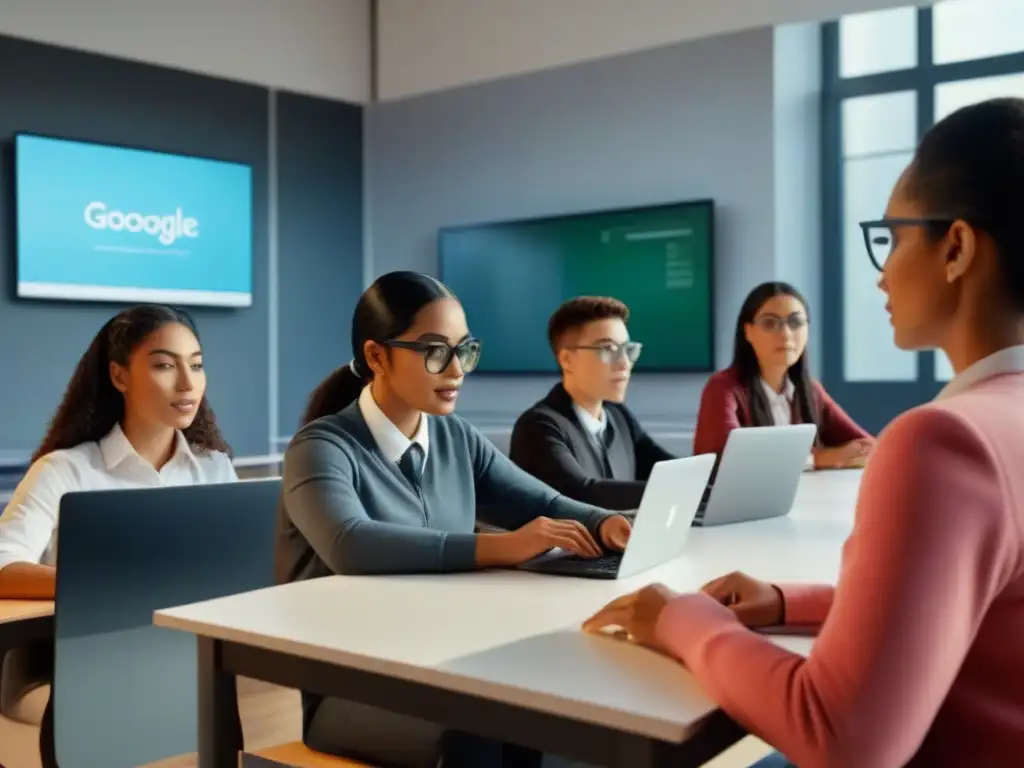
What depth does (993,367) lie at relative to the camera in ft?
3.37

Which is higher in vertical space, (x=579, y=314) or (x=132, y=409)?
(x=579, y=314)

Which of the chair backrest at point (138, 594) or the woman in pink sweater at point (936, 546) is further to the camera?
the chair backrest at point (138, 594)

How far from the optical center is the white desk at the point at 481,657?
3.44ft

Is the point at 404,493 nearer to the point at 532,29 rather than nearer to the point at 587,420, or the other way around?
the point at 587,420

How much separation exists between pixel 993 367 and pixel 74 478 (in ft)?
6.00

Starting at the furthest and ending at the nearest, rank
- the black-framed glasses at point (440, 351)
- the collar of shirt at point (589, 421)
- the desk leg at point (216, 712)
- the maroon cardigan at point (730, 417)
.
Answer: the maroon cardigan at point (730, 417), the collar of shirt at point (589, 421), the black-framed glasses at point (440, 351), the desk leg at point (216, 712)

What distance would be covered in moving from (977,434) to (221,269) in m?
5.11

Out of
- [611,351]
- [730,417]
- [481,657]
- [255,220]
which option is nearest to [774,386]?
[730,417]

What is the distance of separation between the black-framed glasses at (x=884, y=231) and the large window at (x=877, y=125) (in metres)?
4.28

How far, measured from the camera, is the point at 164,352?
7.54 feet

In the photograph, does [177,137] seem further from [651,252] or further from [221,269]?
[651,252]

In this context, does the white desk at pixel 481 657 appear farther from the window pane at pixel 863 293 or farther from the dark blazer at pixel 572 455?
the window pane at pixel 863 293

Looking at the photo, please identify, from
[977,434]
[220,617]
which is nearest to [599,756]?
[977,434]

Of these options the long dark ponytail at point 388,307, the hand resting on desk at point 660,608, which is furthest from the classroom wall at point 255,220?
the hand resting on desk at point 660,608
